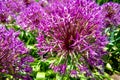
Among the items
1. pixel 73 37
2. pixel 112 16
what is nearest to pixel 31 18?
pixel 73 37

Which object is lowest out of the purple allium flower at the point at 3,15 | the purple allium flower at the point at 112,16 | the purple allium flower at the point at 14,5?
the purple allium flower at the point at 112,16

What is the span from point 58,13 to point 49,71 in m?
1.74

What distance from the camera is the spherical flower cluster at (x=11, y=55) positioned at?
8.38 ft

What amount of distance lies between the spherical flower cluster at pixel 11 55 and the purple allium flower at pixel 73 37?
Result: 1.22ft

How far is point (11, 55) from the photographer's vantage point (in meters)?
2.58

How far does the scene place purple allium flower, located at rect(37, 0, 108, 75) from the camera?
9.64ft

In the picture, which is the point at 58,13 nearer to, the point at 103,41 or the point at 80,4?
the point at 80,4

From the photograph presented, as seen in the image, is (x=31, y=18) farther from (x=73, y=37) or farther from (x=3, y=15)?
(x=73, y=37)

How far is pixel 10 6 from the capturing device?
205 inches

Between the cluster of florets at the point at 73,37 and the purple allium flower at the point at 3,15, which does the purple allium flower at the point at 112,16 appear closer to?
the purple allium flower at the point at 3,15

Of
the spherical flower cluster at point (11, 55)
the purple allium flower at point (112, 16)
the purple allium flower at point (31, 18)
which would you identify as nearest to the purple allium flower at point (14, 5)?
the purple allium flower at point (31, 18)

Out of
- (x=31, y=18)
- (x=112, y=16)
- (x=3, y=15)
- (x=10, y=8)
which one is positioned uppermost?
(x=10, y=8)

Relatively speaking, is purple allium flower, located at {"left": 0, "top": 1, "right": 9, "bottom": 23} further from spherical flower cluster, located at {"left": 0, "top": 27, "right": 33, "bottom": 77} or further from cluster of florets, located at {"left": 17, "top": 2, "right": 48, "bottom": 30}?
spherical flower cluster, located at {"left": 0, "top": 27, "right": 33, "bottom": 77}

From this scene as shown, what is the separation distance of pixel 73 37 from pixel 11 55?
2.20ft
